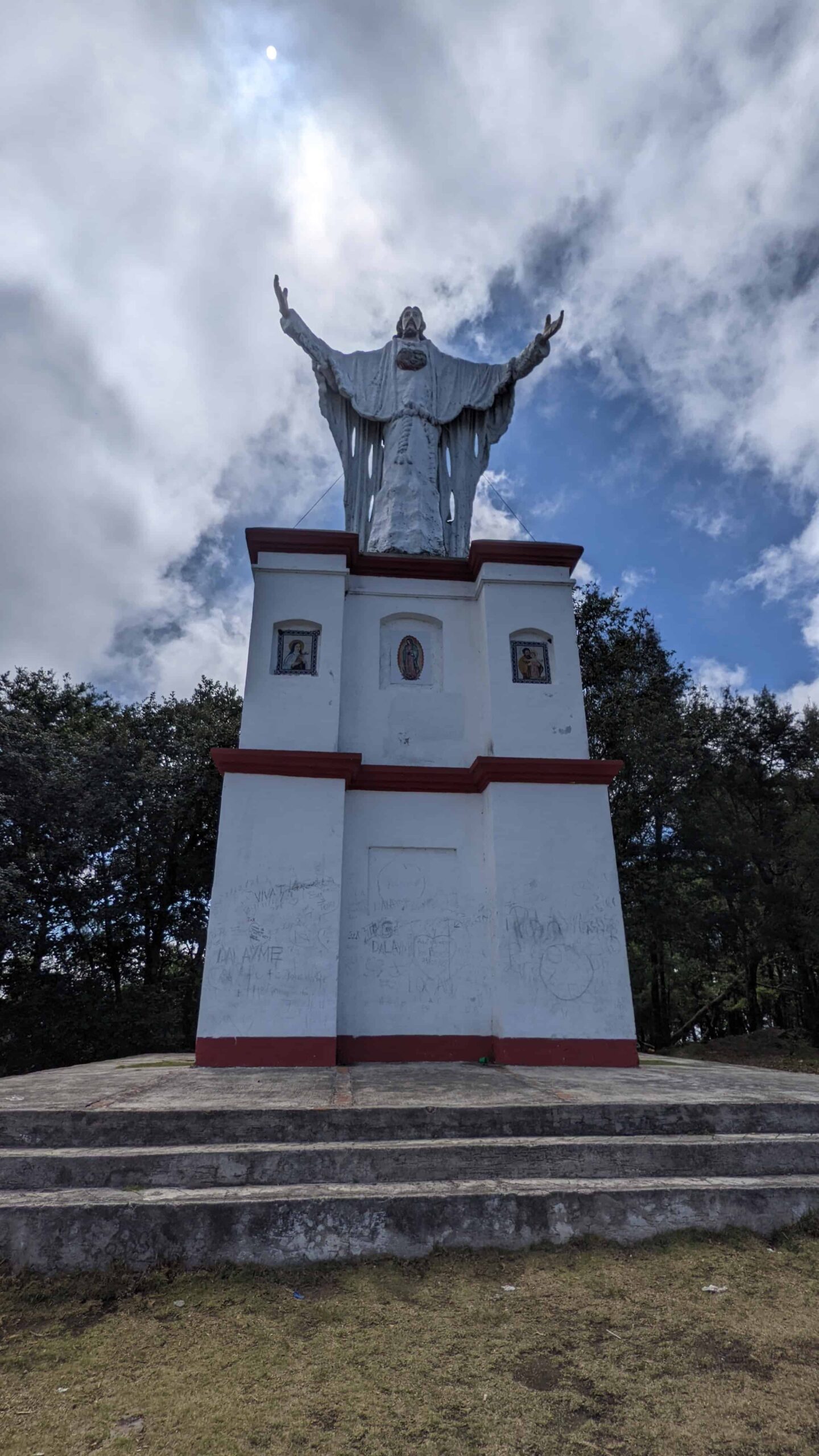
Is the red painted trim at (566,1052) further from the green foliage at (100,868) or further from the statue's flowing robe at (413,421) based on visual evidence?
the green foliage at (100,868)

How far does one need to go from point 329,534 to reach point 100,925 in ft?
34.4

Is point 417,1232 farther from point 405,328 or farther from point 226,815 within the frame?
point 405,328

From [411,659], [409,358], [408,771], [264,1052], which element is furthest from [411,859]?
[409,358]

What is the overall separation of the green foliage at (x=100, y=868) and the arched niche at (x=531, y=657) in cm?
844

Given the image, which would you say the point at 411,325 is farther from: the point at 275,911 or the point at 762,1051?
the point at 762,1051

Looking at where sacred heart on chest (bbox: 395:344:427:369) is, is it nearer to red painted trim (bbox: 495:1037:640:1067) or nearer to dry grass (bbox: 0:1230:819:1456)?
red painted trim (bbox: 495:1037:640:1067)

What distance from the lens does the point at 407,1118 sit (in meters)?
4.73

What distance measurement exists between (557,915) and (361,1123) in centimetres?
423

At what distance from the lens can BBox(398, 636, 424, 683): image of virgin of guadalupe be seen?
1004 cm

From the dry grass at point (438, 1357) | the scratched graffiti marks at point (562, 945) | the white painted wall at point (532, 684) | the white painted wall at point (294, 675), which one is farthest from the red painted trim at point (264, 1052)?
the dry grass at point (438, 1357)

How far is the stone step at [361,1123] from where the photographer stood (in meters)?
4.57

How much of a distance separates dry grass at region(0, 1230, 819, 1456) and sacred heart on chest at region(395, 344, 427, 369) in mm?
11559

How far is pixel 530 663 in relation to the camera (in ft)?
32.0

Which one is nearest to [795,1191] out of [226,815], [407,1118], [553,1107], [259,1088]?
[553,1107]
